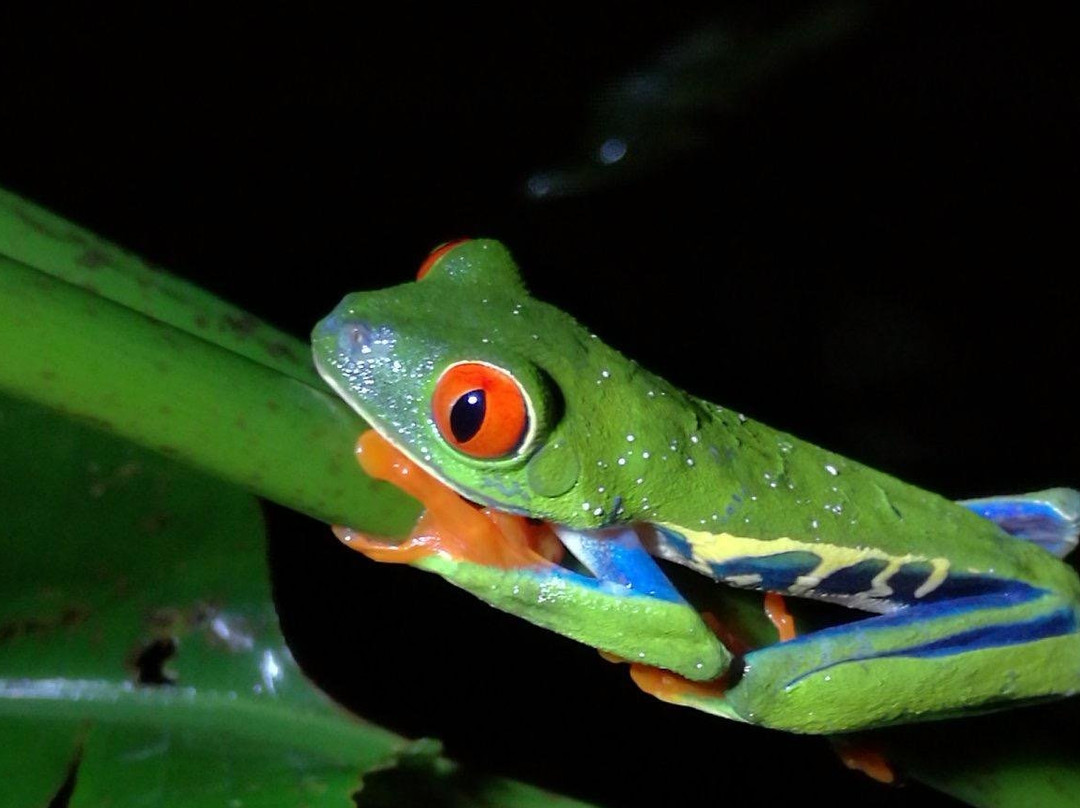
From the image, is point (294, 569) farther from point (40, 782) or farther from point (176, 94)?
point (176, 94)

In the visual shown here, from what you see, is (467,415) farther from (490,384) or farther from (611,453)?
(611,453)

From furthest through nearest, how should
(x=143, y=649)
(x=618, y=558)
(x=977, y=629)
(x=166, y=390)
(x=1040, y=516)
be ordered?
1. (x=1040, y=516)
2. (x=977, y=629)
3. (x=618, y=558)
4. (x=143, y=649)
5. (x=166, y=390)

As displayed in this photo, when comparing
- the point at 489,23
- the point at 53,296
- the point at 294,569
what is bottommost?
the point at 53,296

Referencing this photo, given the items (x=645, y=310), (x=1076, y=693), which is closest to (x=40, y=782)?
(x=1076, y=693)

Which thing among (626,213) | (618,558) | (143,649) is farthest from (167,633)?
(626,213)

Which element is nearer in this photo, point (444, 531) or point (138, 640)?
point (444, 531)

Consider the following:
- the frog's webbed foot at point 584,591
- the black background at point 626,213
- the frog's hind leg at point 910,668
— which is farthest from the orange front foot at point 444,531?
the black background at point 626,213
